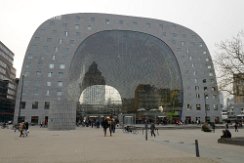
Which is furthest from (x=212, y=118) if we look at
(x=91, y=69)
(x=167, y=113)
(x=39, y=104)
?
(x=39, y=104)

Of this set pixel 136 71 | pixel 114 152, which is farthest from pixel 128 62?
pixel 114 152

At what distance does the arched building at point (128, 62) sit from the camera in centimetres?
8312

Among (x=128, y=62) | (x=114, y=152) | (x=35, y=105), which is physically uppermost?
(x=128, y=62)

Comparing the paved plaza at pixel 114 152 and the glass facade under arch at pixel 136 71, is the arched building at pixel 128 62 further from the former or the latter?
the paved plaza at pixel 114 152

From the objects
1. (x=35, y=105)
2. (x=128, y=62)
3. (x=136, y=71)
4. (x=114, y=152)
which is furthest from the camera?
(x=136, y=71)

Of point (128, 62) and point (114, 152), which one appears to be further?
point (128, 62)

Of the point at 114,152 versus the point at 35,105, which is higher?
the point at 35,105

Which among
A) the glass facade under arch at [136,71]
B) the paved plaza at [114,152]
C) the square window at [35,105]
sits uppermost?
the glass facade under arch at [136,71]

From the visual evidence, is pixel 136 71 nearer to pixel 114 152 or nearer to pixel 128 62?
pixel 128 62

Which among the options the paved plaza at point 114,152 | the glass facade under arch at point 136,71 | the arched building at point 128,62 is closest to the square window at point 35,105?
the arched building at point 128,62

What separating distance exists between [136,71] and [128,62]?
5050 mm

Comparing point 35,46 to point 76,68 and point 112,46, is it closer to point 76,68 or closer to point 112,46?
point 76,68

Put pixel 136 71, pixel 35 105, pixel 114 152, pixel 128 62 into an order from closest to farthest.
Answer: pixel 114 152 → pixel 35 105 → pixel 128 62 → pixel 136 71

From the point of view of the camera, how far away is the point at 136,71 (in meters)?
98.0
